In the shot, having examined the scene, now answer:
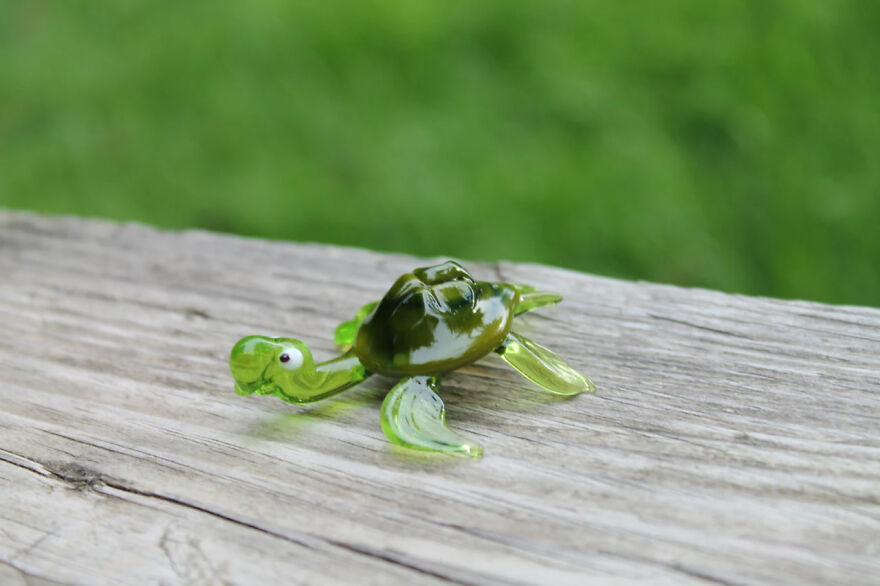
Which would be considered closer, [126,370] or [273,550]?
[273,550]

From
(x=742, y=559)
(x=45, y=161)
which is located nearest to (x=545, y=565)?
(x=742, y=559)

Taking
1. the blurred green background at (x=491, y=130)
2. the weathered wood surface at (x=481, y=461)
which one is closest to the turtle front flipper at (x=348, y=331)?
the weathered wood surface at (x=481, y=461)

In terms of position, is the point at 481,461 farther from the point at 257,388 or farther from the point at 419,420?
the point at 257,388

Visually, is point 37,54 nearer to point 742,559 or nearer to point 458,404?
point 458,404

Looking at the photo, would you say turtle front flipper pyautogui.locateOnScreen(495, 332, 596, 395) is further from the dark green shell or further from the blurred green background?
the blurred green background

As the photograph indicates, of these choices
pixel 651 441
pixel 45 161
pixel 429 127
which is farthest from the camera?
pixel 45 161

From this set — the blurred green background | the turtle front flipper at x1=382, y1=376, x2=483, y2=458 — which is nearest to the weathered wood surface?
the turtle front flipper at x1=382, y1=376, x2=483, y2=458
